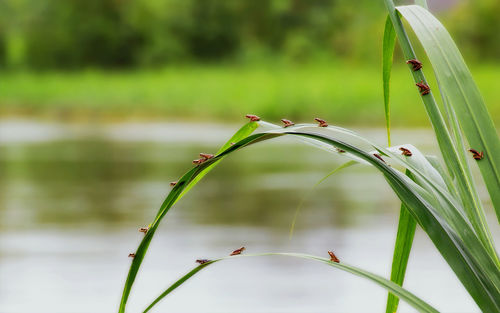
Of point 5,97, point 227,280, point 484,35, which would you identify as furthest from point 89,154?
point 484,35

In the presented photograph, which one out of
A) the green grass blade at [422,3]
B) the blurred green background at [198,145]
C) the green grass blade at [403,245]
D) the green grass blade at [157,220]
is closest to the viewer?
the green grass blade at [157,220]

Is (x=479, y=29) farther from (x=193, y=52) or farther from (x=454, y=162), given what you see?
(x=454, y=162)

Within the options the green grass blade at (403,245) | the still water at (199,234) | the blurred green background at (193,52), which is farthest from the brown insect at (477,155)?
the blurred green background at (193,52)

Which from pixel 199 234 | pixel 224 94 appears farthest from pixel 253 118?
pixel 224 94

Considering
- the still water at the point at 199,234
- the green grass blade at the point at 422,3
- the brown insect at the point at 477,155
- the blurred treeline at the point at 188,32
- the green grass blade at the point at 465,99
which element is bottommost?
the brown insect at the point at 477,155

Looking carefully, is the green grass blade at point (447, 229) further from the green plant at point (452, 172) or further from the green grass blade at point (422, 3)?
the green grass blade at point (422, 3)
